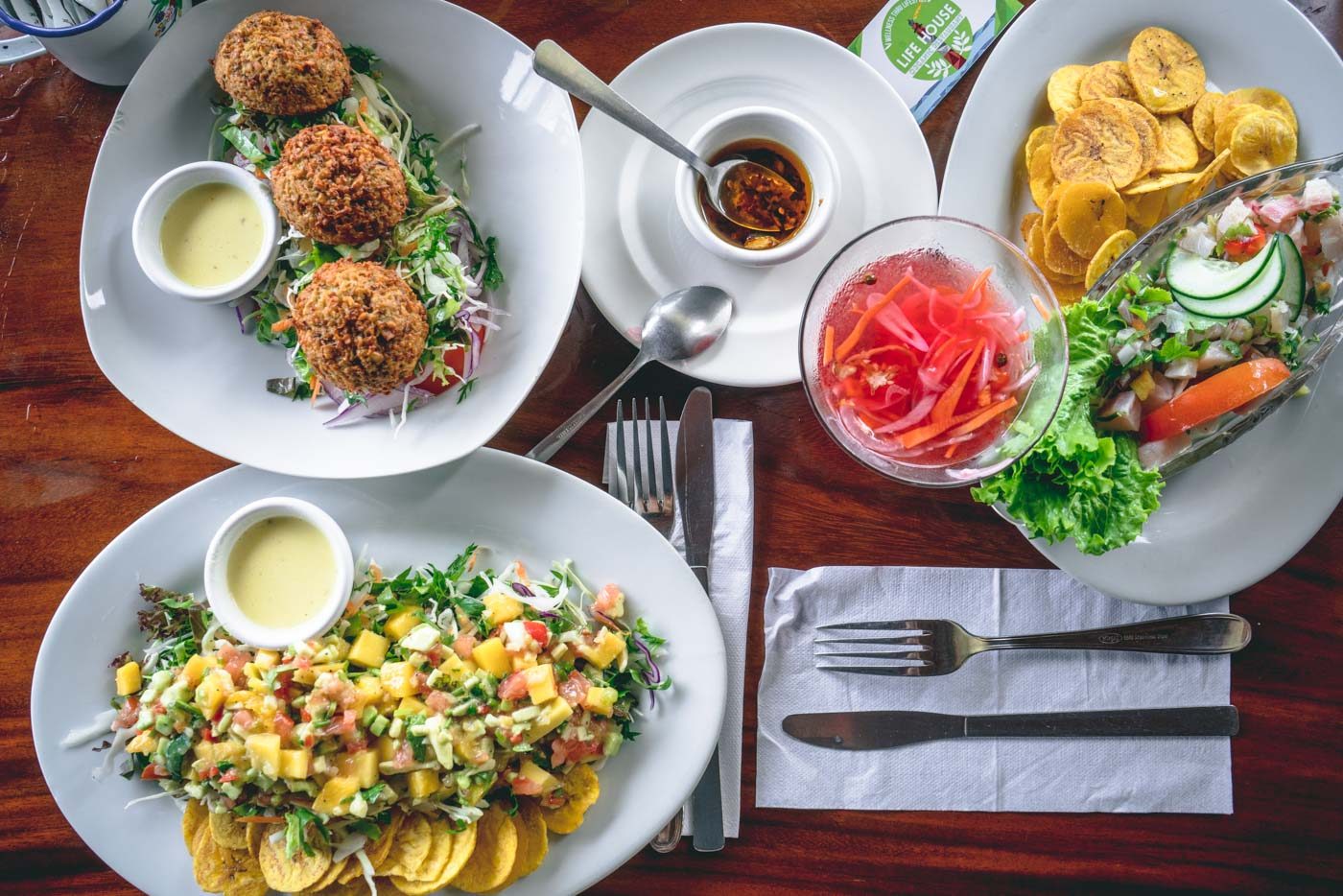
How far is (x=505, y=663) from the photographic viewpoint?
6.13ft

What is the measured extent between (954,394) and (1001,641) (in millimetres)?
663

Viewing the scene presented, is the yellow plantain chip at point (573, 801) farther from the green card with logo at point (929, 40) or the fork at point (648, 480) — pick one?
the green card with logo at point (929, 40)

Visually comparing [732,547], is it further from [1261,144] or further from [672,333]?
[1261,144]

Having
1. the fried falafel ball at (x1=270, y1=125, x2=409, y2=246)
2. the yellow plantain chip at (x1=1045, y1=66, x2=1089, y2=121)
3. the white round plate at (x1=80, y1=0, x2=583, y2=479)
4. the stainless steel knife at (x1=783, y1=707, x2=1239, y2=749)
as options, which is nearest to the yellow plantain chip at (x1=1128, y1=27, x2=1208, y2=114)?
the yellow plantain chip at (x1=1045, y1=66, x2=1089, y2=121)

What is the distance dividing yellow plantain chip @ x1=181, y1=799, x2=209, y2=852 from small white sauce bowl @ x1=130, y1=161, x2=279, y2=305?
108cm

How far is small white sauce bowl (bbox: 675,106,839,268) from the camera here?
198 cm

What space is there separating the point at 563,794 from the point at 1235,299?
1.72 metres

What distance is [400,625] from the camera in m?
1.92

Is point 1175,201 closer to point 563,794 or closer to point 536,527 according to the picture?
point 536,527

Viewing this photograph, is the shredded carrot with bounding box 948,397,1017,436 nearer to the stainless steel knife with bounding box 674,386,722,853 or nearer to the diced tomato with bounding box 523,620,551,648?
the stainless steel knife with bounding box 674,386,722,853

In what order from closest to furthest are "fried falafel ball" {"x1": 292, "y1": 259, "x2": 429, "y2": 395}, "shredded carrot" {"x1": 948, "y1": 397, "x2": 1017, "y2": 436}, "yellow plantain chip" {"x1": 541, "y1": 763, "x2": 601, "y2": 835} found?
"fried falafel ball" {"x1": 292, "y1": 259, "x2": 429, "y2": 395} < "shredded carrot" {"x1": 948, "y1": 397, "x2": 1017, "y2": 436} < "yellow plantain chip" {"x1": 541, "y1": 763, "x2": 601, "y2": 835}

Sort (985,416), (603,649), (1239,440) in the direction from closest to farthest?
(985,416) → (603,649) → (1239,440)

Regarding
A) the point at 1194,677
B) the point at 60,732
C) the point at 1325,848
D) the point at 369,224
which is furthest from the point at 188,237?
the point at 1325,848

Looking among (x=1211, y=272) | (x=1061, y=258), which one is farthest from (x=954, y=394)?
(x=1211, y=272)
